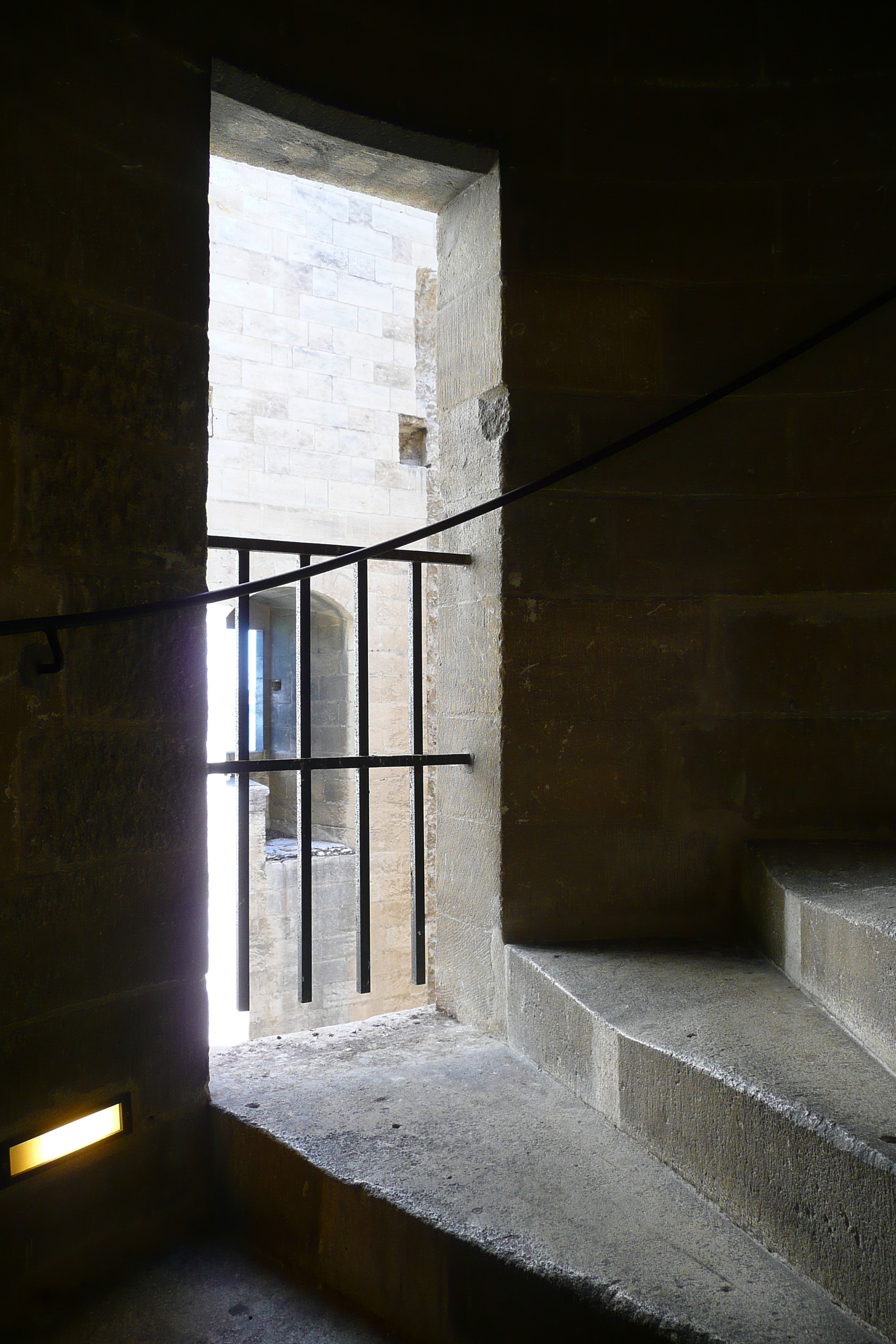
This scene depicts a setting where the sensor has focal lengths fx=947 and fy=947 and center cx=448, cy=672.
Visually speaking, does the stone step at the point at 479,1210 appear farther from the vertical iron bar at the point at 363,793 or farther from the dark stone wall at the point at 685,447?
the dark stone wall at the point at 685,447

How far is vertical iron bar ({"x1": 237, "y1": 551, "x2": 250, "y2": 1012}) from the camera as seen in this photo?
1.86 meters

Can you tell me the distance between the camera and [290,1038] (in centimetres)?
203

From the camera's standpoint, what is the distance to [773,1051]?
1389 mm

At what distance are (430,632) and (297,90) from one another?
425cm

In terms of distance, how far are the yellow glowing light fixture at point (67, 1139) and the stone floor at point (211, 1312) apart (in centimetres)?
23

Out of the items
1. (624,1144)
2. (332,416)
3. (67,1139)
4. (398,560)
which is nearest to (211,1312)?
(67,1139)

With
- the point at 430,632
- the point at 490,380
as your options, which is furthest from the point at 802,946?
the point at 430,632

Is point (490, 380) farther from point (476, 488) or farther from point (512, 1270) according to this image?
point (512, 1270)

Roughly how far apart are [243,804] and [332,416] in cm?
549

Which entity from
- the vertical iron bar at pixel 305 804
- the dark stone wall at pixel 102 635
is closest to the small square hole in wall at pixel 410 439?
the vertical iron bar at pixel 305 804

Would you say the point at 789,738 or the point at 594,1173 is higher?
the point at 789,738

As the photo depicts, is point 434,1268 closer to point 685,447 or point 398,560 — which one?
point 398,560

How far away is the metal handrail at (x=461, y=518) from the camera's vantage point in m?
1.43

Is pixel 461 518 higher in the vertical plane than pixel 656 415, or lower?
lower
